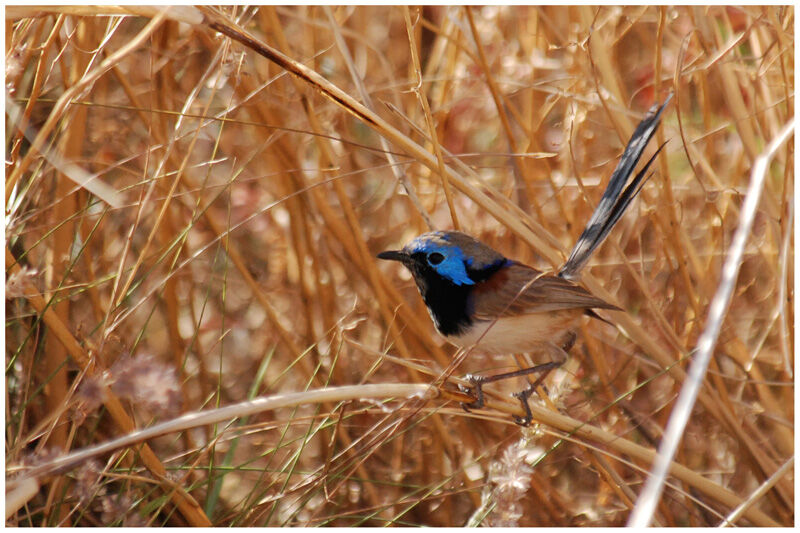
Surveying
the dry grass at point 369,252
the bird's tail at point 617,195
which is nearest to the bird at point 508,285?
the bird's tail at point 617,195

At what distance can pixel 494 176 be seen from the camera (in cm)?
441

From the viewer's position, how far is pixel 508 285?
2902 millimetres

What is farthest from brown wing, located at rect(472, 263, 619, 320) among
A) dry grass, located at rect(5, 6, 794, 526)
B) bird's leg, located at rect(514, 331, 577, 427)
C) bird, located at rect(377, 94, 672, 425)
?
bird's leg, located at rect(514, 331, 577, 427)

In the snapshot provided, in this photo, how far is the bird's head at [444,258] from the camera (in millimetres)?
2869

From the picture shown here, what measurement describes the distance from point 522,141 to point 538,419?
93.5 inches

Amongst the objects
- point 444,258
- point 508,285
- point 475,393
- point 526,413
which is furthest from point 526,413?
point 444,258

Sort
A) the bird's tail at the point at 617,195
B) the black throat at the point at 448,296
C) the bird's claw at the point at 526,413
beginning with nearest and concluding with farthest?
the bird's claw at the point at 526,413 → the bird's tail at the point at 617,195 → the black throat at the point at 448,296

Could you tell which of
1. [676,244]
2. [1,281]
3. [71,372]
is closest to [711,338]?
[676,244]

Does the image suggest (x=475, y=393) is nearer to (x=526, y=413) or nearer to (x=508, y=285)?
(x=526, y=413)

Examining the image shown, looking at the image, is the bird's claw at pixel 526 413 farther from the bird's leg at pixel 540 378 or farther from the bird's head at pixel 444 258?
the bird's head at pixel 444 258

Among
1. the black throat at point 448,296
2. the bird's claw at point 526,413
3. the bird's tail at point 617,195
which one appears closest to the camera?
the bird's claw at point 526,413

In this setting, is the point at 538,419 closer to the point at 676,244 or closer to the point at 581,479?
the point at 676,244

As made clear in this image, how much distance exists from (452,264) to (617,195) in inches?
26.4

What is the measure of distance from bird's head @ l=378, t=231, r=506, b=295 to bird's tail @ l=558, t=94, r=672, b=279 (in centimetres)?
34
